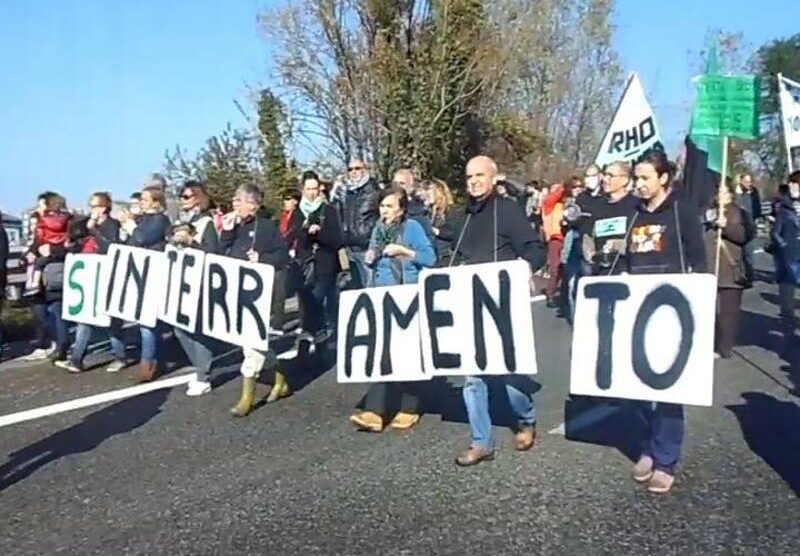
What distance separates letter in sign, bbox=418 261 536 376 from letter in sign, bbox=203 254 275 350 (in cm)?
189

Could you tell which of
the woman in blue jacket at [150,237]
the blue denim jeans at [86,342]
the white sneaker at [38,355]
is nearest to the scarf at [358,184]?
the woman in blue jacket at [150,237]

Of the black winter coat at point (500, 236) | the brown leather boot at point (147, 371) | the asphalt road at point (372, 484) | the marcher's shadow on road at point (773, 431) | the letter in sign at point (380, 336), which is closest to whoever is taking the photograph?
the asphalt road at point (372, 484)

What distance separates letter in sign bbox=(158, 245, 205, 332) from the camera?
383 inches

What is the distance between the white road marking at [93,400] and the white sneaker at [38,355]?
218cm

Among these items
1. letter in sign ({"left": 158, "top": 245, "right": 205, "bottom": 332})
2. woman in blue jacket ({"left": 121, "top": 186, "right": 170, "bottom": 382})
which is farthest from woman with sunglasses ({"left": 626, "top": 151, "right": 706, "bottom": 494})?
woman in blue jacket ({"left": 121, "top": 186, "right": 170, "bottom": 382})

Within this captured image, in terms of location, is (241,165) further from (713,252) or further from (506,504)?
(506,504)

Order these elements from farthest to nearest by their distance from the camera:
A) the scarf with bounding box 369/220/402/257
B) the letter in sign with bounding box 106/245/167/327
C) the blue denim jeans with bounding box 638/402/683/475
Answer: the letter in sign with bounding box 106/245/167/327, the scarf with bounding box 369/220/402/257, the blue denim jeans with bounding box 638/402/683/475

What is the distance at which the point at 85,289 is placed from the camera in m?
11.2

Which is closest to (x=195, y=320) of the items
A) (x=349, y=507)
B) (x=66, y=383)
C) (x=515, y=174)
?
(x=66, y=383)

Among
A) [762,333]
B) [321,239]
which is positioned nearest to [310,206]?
[321,239]

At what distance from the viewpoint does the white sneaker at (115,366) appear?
11.2 metres

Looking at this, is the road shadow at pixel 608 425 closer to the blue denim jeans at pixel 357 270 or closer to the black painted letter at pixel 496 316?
the black painted letter at pixel 496 316

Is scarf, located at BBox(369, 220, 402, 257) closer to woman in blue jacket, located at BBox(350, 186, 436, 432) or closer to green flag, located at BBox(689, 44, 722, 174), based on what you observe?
woman in blue jacket, located at BBox(350, 186, 436, 432)

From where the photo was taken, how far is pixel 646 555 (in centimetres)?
540
